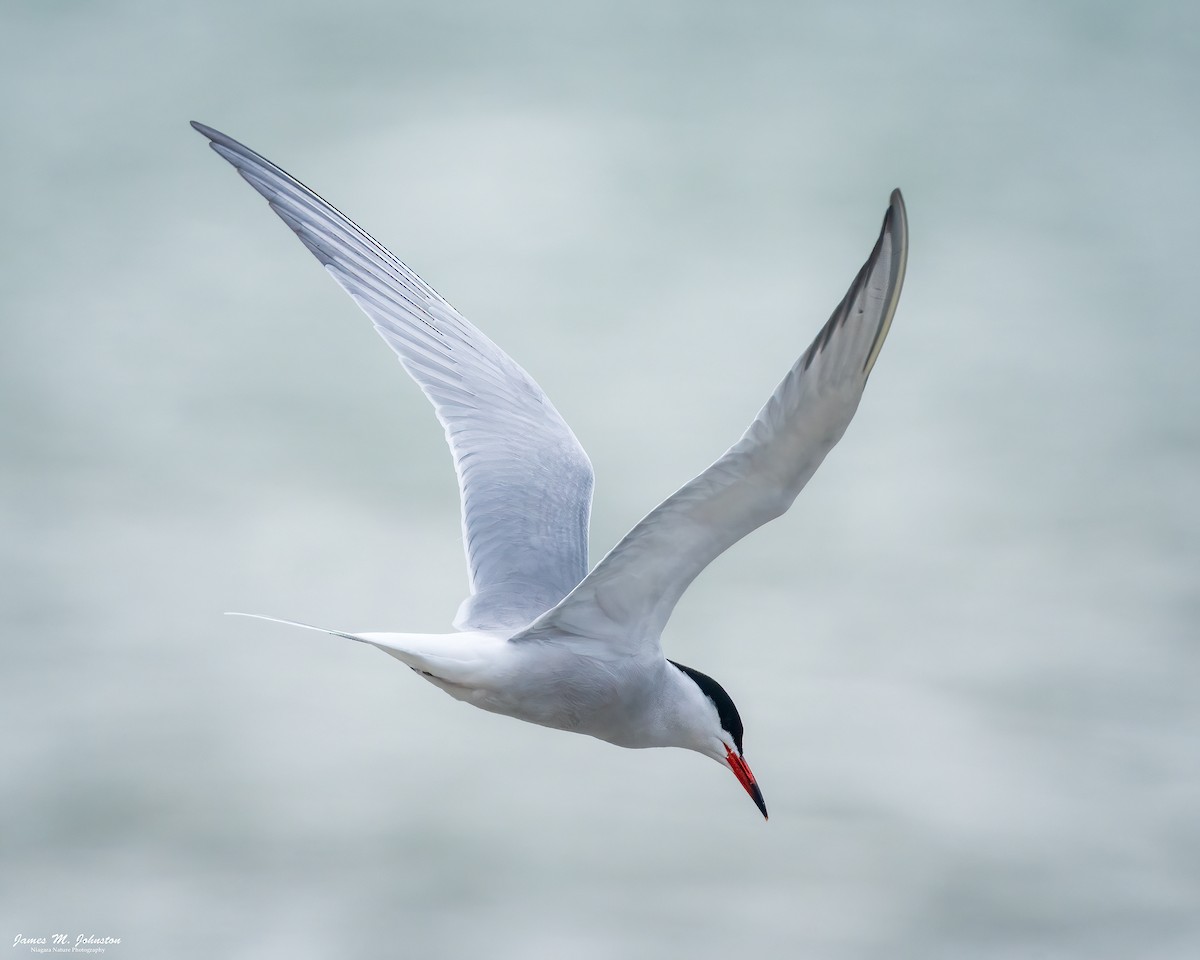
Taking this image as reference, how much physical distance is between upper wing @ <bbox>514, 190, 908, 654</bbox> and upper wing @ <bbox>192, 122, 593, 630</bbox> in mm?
518

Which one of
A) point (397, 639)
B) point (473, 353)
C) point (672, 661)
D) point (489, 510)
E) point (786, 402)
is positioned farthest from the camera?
point (473, 353)

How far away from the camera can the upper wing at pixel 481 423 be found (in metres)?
4.84

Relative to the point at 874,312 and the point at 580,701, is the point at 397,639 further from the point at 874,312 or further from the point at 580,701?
the point at 874,312

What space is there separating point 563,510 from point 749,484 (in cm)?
148

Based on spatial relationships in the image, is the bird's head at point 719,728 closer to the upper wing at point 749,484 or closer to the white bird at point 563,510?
the white bird at point 563,510

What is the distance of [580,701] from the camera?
165 inches

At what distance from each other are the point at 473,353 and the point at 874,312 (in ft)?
8.22

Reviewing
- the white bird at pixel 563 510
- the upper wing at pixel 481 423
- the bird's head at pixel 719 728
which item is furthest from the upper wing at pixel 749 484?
the upper wing at pixel 481 423

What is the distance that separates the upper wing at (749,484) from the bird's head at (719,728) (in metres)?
0.38

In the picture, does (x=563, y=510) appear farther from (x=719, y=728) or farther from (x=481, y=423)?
(x=719, y=728)

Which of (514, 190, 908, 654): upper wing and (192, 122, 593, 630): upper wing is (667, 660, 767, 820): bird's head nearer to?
(514, 190, 908, 654): upper wing

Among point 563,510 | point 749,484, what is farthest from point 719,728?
point 749,484

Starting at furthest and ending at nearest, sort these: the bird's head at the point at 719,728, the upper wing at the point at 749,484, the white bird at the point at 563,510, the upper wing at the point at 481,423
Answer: the upper wing at the point at 481,423 < the bird's head at the point at 719,728 < the white bird at the point at 563,510 < the upper wing at the point at 749,484

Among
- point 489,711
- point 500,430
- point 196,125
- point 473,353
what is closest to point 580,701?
point 489,711
